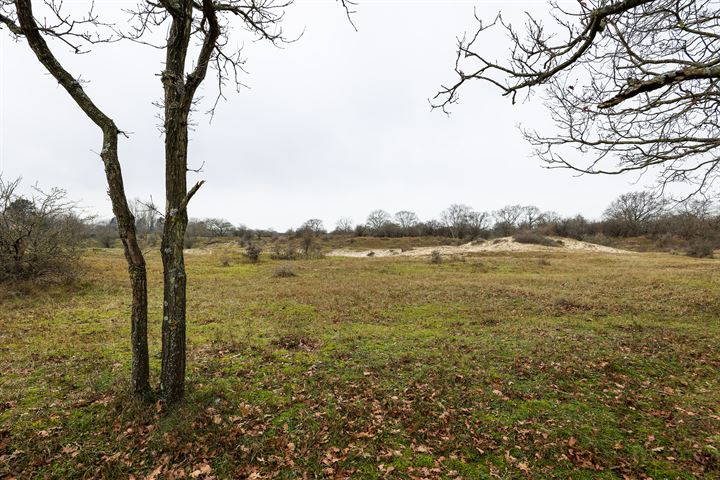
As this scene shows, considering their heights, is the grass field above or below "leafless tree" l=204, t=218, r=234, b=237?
below

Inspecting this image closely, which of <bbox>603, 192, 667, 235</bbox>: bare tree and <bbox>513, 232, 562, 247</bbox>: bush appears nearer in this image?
<bbox>513, 232, 562, 247</bbox>: bush

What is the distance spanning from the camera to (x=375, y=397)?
5402 millimetres

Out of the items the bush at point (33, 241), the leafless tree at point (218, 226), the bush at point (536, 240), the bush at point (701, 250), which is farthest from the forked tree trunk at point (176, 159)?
the leafless tree at point (218, 226)

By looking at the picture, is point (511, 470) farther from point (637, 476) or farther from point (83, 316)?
point (83, 316)

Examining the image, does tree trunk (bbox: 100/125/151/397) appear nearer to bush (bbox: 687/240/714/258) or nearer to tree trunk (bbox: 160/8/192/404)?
tree trunk (bbox: 160/8/192/404)

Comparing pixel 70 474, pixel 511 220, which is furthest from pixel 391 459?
pixel 511 220

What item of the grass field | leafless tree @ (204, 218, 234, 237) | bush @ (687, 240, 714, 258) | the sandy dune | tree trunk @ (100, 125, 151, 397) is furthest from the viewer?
leafless tree @ (204, 218, 234, 237)

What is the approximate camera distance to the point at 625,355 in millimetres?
7184

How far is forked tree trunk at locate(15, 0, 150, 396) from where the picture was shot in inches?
164

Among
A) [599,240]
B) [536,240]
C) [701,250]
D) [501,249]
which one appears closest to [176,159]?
[501,249]

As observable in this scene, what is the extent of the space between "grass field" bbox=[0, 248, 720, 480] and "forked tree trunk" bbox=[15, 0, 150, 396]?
0.65 meters

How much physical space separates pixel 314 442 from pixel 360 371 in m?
2.18

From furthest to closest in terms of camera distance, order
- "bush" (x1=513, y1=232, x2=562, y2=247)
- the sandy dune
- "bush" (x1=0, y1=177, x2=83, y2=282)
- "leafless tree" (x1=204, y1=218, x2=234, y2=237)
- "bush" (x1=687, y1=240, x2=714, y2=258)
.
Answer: "leafless tree" (x1=204, y1=218, x2=234, y2=237) < "bush" (x1=513, y1=232, x2=562, y2=247) < the sandy dune < "bush" (x1=687, y1=240, x2=714, y2=258) < "bush" (x1=0, y1=177, x2=83, y2=282)

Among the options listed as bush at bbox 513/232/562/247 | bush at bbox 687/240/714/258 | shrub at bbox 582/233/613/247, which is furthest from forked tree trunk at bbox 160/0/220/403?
shrub at bbox 582/233/613/247
